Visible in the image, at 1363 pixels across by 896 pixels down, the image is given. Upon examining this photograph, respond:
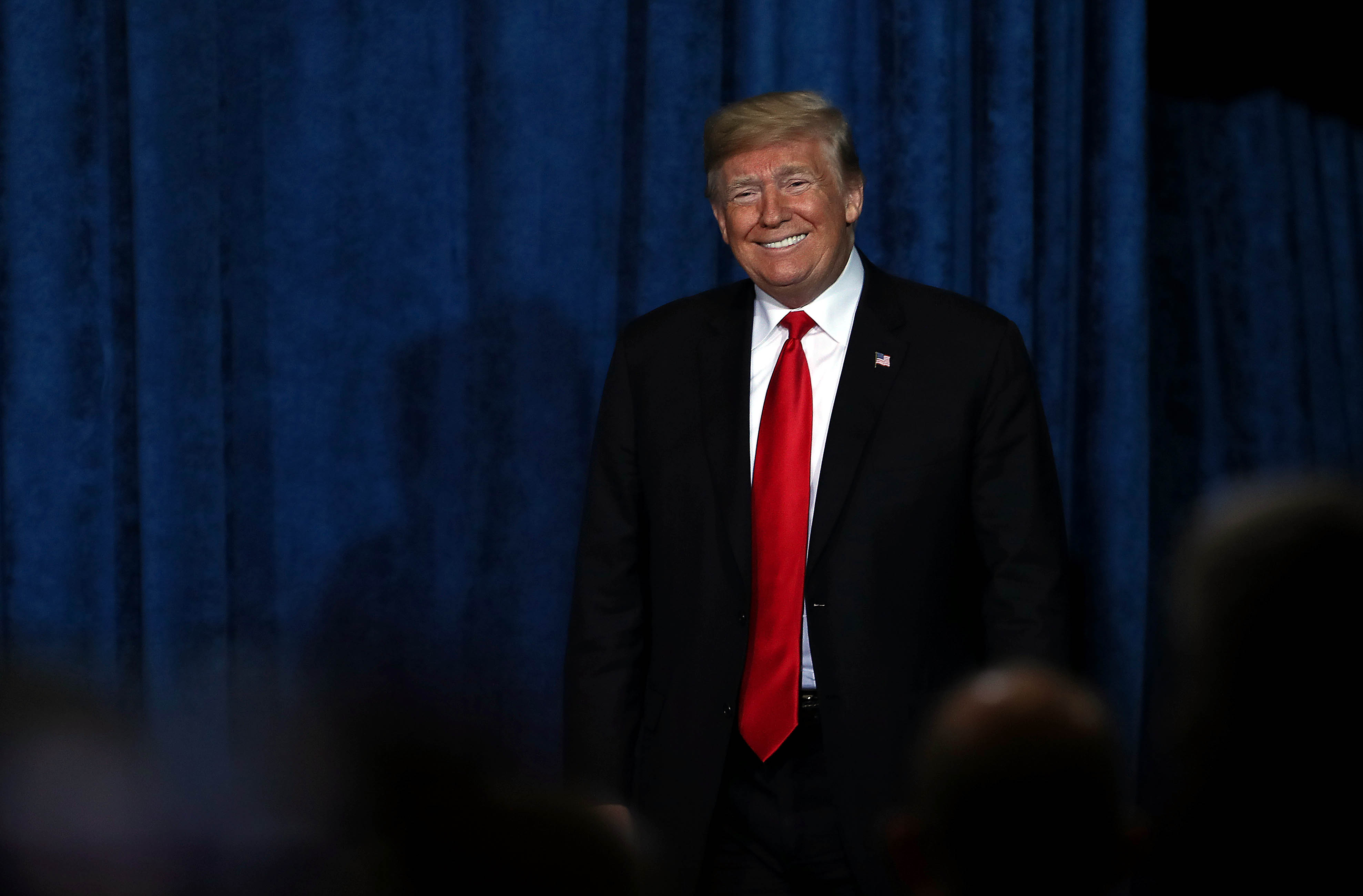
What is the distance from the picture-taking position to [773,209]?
1.74 m

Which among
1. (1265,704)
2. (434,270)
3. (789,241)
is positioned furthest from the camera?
(434,270)

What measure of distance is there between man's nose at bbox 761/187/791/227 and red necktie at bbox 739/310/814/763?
0.59 feet

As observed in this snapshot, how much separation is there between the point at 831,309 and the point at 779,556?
1.15 ft

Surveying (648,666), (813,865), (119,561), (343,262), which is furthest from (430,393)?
(813,865)

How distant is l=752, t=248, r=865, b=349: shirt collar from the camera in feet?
5.73

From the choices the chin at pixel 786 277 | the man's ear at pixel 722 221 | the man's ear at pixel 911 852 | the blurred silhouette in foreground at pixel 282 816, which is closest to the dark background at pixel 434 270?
the man's ear at pixel 722 221

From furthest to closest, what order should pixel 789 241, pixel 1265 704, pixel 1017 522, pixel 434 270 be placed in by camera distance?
pixel 434 270 → pixel 789 241 → pixel 1017 522 → pixel 1265 704

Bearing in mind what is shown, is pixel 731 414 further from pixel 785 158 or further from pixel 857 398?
pixel 785 158

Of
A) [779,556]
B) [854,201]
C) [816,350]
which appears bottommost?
[779,556]

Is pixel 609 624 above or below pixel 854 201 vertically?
below

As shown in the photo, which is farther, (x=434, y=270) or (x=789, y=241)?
(x=434, y=270)

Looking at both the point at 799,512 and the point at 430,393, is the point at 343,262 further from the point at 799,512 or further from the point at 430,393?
the point at 799,512

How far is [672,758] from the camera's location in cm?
167

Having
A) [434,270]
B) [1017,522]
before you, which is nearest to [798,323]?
[1017,522]
